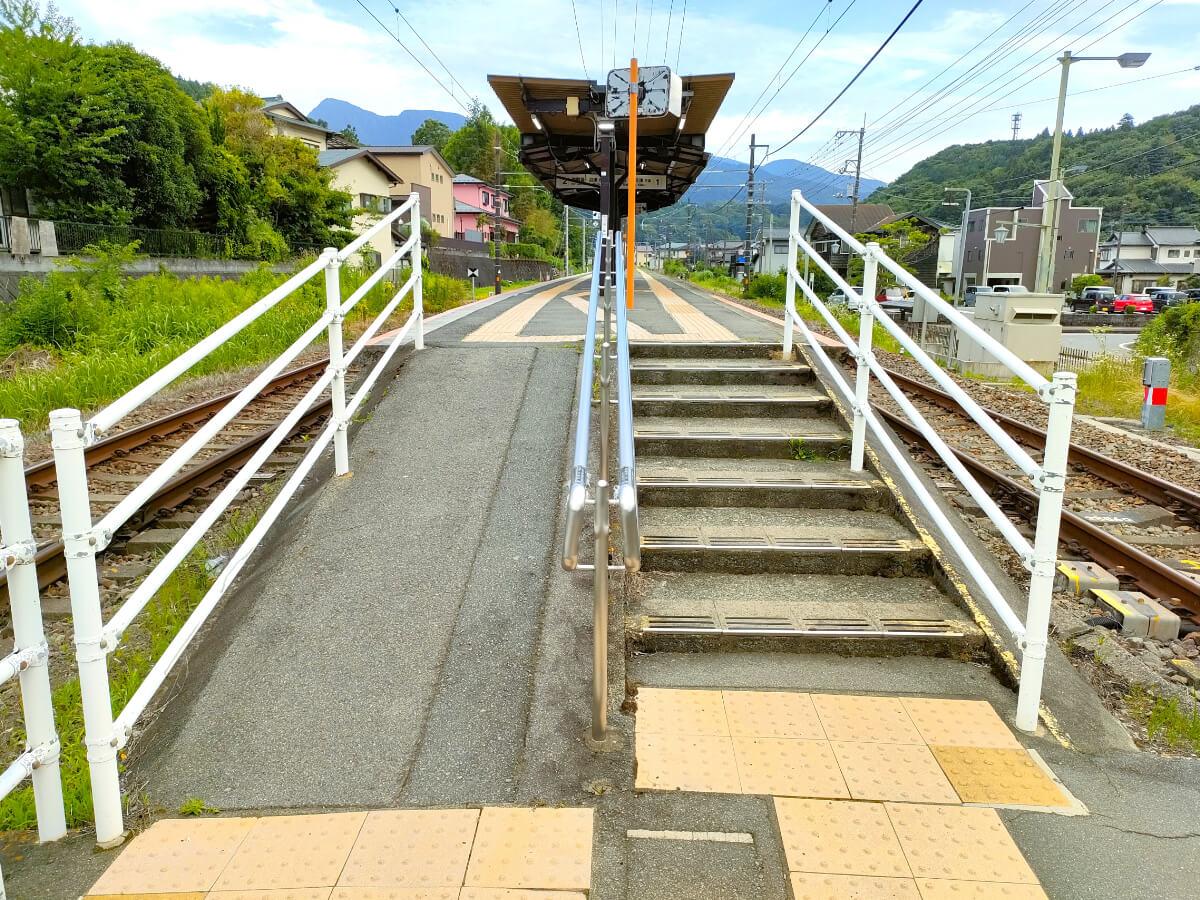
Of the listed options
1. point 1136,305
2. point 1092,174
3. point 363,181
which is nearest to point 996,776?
point 363,181

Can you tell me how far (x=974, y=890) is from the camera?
2152 mm

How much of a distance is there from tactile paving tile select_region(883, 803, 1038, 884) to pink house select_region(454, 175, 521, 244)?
6922 cm

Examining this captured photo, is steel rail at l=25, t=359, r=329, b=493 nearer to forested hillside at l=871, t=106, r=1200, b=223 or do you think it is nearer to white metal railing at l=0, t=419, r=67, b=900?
white metal railing at l=0, t=419, r=67, b=900

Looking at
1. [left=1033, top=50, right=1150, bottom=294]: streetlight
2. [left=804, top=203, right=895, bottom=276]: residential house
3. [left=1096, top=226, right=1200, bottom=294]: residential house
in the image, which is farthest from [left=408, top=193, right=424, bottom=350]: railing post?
[left=1096, top=226, right=1200, bottom=294]: residential house

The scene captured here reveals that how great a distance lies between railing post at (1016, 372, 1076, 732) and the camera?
271 centimetres

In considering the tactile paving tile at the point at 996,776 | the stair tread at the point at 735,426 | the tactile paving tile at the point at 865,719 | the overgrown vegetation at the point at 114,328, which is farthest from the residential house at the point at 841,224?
the tactile paving tile at the point at 996,776

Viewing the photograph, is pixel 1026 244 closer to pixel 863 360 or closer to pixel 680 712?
pixel 863 360

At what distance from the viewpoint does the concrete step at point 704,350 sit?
6305 mm

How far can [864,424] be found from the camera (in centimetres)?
463

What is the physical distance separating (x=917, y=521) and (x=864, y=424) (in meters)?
0.72

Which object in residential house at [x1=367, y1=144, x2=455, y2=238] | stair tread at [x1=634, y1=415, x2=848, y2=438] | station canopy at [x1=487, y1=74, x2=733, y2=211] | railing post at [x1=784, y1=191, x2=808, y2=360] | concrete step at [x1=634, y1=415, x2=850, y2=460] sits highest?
residential house at [x1=367, y1=144, x2=455, y2=238]

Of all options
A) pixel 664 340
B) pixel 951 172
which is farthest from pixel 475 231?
pixel 664 340

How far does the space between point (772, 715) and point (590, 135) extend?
12.3 metres

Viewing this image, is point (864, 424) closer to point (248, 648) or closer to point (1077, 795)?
point (1077, 795)
